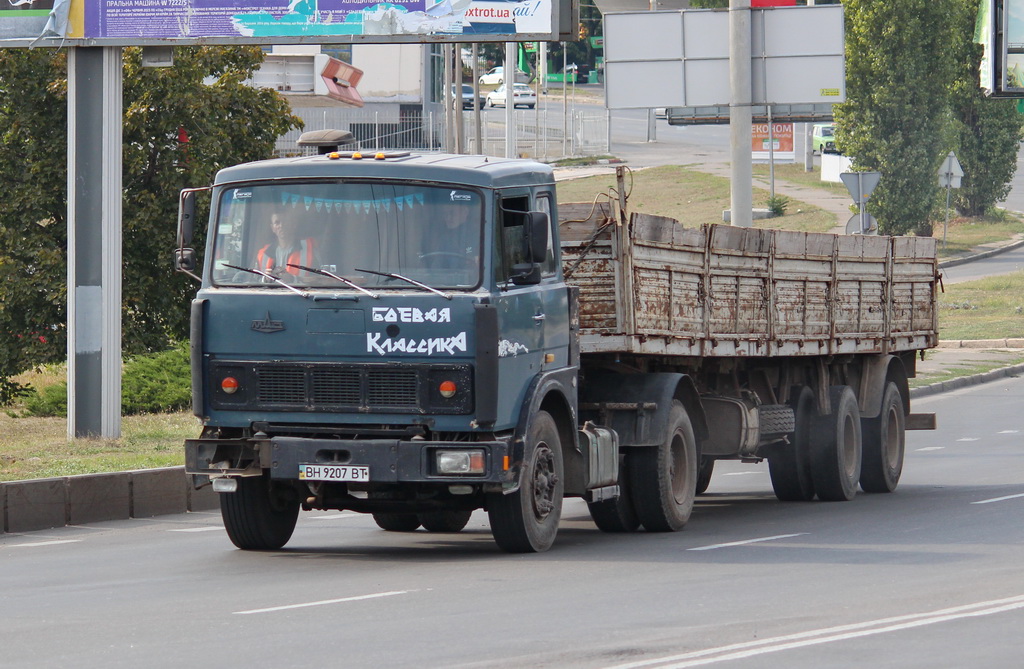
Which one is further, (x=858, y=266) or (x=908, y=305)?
(x=908, y=305)

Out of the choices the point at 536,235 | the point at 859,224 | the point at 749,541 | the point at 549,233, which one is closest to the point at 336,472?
the point at 536,235

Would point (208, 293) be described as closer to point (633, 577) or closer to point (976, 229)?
point (633, 577)

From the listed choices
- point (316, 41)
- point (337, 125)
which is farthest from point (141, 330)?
point (337, 125)

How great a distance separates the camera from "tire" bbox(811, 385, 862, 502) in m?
15.4

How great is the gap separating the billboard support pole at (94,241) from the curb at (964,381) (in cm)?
1428

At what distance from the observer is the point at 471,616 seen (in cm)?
838

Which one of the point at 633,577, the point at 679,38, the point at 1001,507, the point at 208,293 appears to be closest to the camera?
the point at 633,577

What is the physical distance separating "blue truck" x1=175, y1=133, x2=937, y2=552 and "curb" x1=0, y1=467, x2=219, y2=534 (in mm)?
2371

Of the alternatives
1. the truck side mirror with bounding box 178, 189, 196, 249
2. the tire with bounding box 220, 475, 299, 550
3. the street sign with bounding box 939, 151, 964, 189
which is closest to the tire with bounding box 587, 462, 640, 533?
the tire with bounding box 220, 475, 299, 550

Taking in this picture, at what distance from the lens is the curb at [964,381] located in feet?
91.2

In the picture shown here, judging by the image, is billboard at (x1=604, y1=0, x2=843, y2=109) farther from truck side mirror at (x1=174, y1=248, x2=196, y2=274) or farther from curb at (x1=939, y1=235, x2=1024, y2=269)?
curb at (x1=939, y1=235, x2=1024, y2=269)

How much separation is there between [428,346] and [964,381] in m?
21.1

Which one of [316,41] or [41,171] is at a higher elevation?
[316,41]

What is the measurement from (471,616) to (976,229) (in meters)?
51.0
